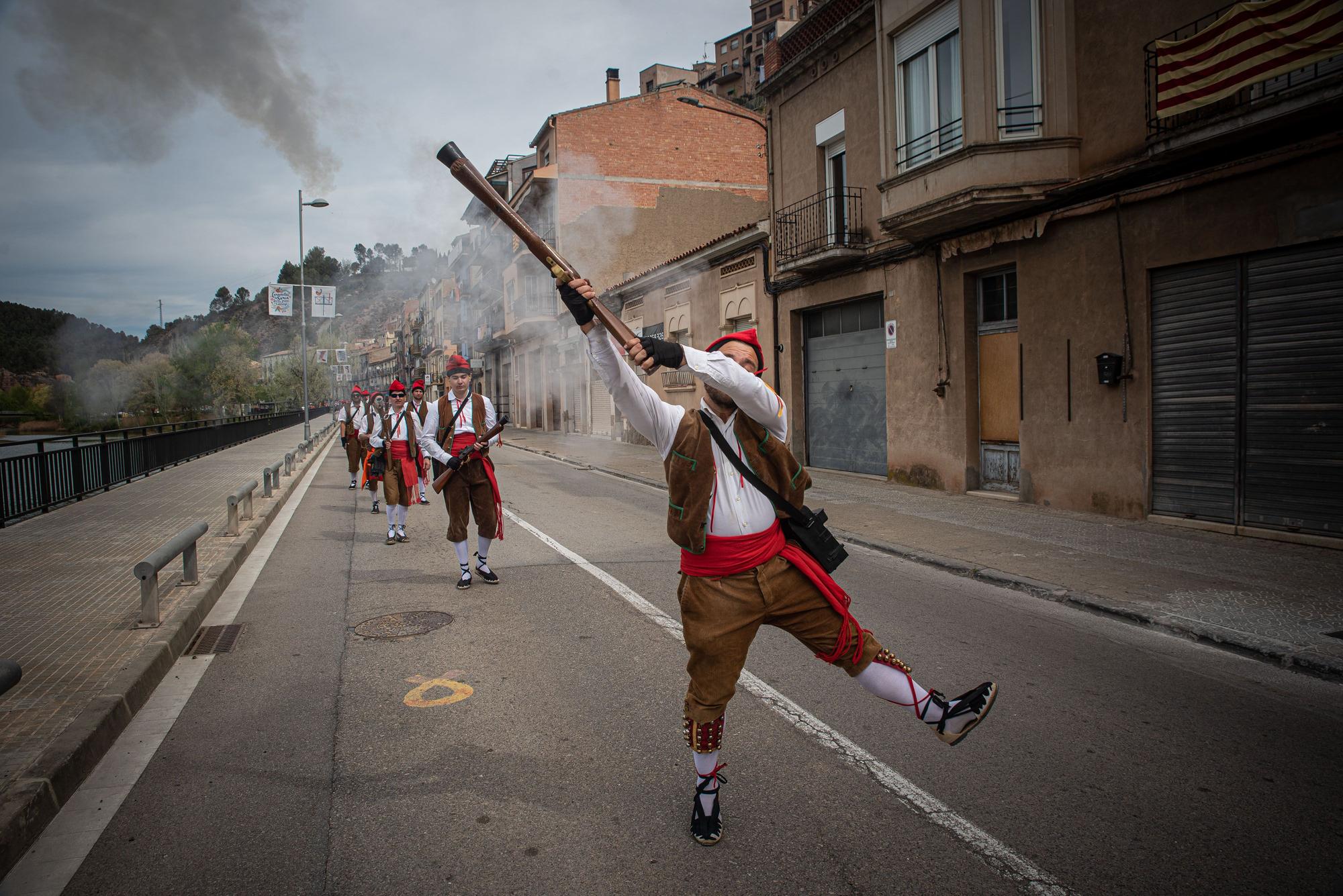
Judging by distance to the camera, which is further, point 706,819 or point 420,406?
point 420,406

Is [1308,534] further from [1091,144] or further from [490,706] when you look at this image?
[490,706]

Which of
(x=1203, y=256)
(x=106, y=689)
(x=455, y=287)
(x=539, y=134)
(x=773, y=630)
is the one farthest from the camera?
(x=455, y=287)

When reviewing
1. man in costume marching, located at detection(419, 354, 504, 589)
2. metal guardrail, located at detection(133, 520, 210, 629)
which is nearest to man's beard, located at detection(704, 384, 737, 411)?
metal guardrail, located at detection(133, 520, 210, 629)

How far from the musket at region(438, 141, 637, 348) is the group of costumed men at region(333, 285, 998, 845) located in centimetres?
5

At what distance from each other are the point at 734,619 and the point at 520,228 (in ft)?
5.80

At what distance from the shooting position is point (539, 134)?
29297mm

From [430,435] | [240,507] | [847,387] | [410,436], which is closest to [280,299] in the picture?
[240,507]

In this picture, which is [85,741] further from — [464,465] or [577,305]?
[464,465]

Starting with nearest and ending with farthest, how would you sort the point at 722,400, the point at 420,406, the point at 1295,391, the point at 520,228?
the point at 722,400, the point at 520,228, the point at 1295,391, the point at 420,406

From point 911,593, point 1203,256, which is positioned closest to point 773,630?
point 911,593

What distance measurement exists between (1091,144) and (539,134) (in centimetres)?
2322

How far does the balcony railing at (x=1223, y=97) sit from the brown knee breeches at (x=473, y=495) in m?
7.92

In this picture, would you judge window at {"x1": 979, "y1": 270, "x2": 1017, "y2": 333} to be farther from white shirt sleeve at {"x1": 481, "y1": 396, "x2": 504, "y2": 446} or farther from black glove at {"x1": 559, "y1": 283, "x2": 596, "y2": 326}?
black glove at {"x1": 559, "y1": 283, "x2": 596, "y2": 326}

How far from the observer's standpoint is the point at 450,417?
23.5 ft
